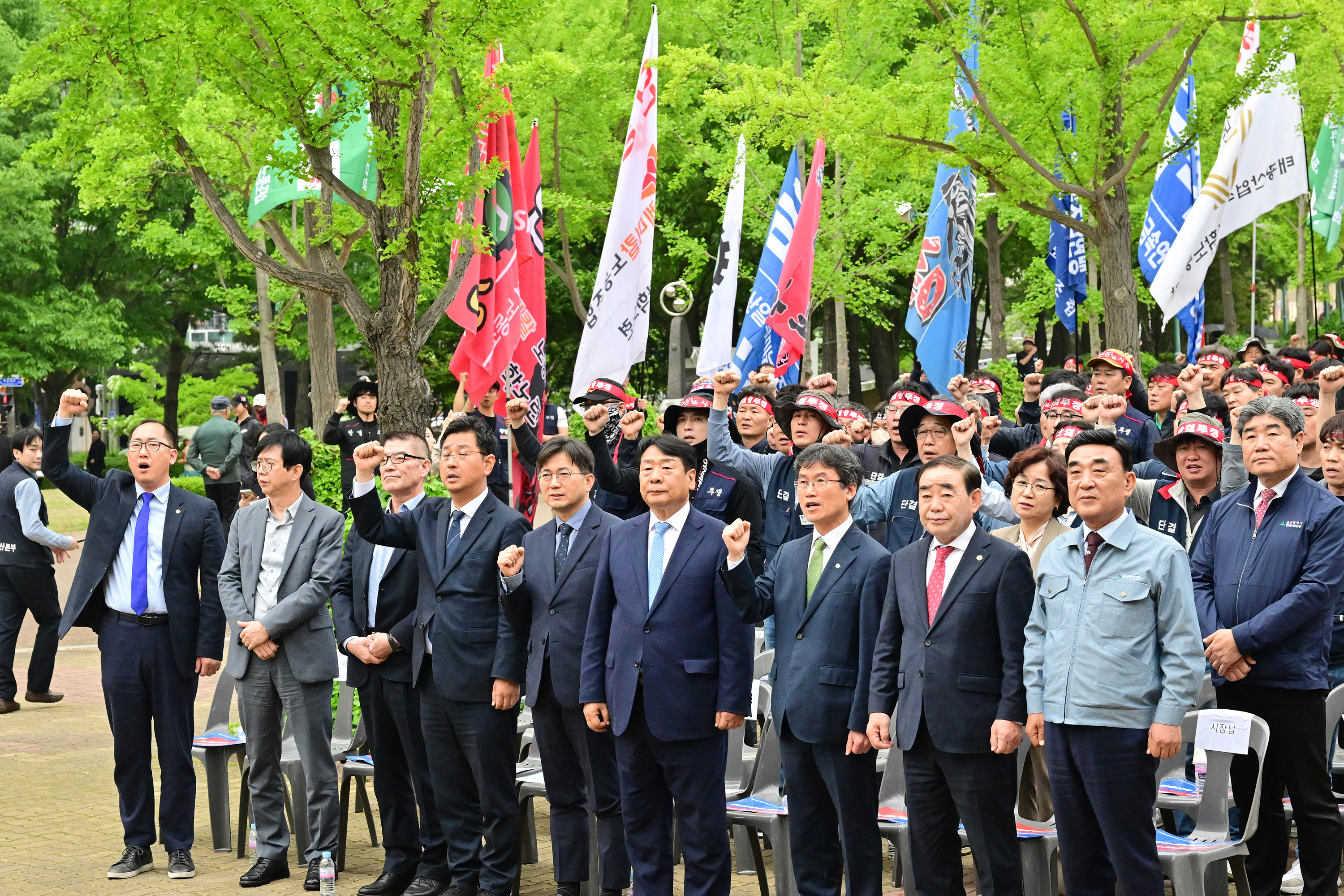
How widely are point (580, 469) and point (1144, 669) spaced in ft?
9.04

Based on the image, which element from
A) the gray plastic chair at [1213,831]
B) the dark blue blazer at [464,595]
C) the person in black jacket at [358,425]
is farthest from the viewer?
the person in black jacket at [358,425]

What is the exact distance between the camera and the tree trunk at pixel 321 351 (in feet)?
63.6

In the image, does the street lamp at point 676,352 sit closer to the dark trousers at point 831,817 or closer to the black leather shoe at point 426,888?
the black leather shoe at point 426,888

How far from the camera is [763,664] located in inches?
297

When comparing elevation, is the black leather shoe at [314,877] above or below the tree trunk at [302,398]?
below

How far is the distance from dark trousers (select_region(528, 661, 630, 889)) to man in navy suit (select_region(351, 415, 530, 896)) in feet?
0.70

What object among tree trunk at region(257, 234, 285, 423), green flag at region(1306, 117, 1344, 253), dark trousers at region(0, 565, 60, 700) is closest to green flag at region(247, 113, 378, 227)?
dark trousers at region(0, 565, 60, 700)

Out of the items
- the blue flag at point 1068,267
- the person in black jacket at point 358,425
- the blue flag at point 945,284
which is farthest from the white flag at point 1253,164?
the person in black jacket at point 358,425

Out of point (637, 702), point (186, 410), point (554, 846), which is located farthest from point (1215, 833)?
point (186, 410)

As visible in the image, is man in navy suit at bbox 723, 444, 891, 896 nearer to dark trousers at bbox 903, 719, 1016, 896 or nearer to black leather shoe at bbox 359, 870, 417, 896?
dark trousers at bbox 903, 719, 1016, 896

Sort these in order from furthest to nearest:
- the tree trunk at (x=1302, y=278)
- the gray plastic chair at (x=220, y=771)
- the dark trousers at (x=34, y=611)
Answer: the tree trunk at (x=1302, y=278), the dark trousers at (x=34, y=611), the gray plastic chair at (x=220, y=771)

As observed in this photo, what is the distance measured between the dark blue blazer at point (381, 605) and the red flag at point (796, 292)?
7.23 meters

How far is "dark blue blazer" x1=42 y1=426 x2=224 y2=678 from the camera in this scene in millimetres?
7504

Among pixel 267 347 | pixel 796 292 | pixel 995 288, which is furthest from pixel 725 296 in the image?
pixel 995 288
